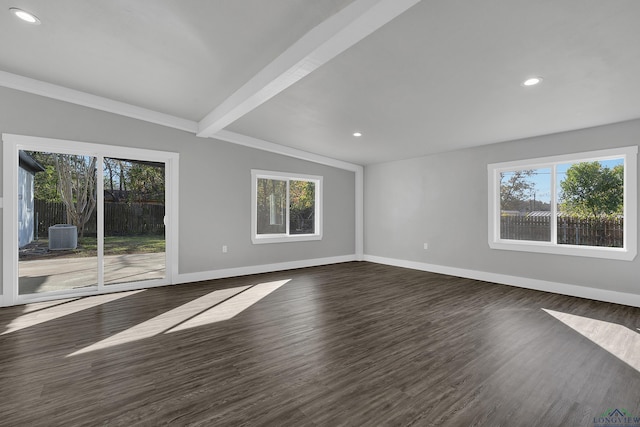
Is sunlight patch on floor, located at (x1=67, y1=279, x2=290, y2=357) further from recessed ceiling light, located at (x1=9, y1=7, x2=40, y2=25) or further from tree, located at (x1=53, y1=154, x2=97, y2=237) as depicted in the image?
recessed ceiling light, located at (x1=9, y1=7, x2=40, y2=25)

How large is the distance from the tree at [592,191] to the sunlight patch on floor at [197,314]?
4.63m

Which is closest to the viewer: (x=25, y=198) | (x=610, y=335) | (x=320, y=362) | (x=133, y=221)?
(x=320, y=362)

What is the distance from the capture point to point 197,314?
11.9 feet

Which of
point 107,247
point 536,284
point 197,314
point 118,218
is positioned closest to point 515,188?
point 536,284

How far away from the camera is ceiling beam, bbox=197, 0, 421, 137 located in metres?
2.14

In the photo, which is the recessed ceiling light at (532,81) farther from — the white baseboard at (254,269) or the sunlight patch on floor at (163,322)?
the white baseboard at (254,269)

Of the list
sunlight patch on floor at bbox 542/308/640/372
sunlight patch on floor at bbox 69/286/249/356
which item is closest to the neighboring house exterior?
sunlight patch on floor at bbox 69/286/249/356

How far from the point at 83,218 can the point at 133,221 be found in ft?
2.04

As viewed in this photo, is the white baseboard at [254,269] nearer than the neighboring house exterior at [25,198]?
No

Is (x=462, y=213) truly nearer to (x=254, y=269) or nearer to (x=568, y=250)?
(x=568, y=250)

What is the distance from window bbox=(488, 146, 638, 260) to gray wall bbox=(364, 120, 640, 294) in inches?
5.0

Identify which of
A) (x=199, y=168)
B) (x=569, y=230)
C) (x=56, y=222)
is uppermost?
(x=199, y=168)

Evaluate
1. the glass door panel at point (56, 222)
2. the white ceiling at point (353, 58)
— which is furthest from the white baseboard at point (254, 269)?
the white ceiling at point (353, 58)

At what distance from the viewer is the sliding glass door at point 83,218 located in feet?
13.3
